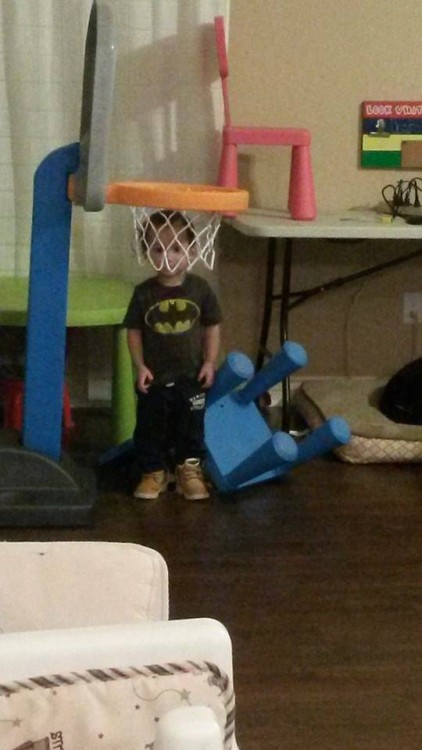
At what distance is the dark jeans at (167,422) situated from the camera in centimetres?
226

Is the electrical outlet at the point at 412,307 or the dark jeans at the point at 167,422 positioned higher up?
the electrical outlet at the point at 412,307

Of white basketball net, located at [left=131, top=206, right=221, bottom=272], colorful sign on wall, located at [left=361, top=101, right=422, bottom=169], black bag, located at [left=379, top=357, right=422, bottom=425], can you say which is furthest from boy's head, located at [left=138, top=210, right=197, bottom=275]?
colorful sign on wall, located at [left=361, top=101, right=422, bottom=169]

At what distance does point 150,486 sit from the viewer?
2.25 meters

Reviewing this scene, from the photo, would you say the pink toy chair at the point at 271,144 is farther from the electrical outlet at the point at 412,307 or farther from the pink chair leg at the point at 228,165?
the electrical outlet at the point at 412,307

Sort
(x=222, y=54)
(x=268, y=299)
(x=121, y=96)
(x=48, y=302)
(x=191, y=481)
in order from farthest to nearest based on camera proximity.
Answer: (x=268, y=299), (x=121, y=96), (x=222, y=54), (x=191, y=481), (x=48, y=302)

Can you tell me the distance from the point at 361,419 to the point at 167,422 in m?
0.63

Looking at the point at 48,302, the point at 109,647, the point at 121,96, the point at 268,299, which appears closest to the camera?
the point at 109,647

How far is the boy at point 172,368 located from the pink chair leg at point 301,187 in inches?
18.8

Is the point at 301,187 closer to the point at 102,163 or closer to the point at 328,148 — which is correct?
the point at 328,148

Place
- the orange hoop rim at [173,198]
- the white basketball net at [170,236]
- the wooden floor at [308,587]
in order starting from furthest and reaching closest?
the white basketball net at [170,236] < the orange hoop rim at [173,198] < the wooden floor at [308,587]

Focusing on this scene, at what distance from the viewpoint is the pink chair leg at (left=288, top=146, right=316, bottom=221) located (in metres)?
2.57

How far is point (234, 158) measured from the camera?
2.58 meters

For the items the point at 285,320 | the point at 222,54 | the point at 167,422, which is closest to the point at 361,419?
the point at 285,320

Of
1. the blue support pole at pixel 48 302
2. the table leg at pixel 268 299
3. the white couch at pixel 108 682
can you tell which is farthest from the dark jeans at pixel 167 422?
the white couch at pixel 108 682
